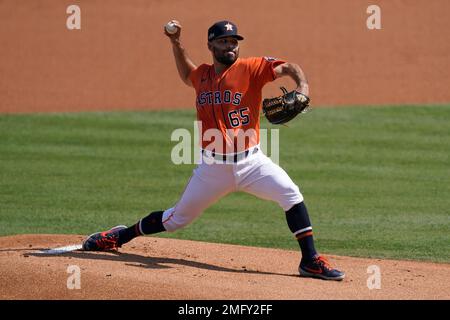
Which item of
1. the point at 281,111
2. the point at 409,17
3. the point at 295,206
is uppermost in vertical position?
the point at 409,17

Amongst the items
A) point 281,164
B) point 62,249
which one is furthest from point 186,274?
point 281,164

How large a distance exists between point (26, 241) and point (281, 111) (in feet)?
8.54

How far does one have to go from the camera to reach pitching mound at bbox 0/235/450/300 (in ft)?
17.9

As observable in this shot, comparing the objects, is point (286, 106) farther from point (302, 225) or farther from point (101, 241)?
point (101, 241)

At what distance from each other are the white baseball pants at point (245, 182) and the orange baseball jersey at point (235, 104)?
122 millimetres

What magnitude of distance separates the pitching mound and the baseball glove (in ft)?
3.68

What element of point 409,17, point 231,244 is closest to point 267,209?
point 231,244

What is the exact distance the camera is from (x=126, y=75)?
629 inches

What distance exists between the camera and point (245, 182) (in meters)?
6.16

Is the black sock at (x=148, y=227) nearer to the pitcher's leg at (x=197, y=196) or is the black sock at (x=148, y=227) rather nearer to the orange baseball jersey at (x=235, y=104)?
the pitcher's leg at (x=197, y=196)

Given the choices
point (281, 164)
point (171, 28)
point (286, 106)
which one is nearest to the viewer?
point (286, 106)

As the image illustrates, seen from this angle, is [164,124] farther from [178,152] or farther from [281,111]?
[281,111]

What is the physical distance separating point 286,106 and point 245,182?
626mm

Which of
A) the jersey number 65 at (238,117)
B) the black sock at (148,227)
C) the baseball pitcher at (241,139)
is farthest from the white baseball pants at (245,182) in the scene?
the black sock at (148,227)
